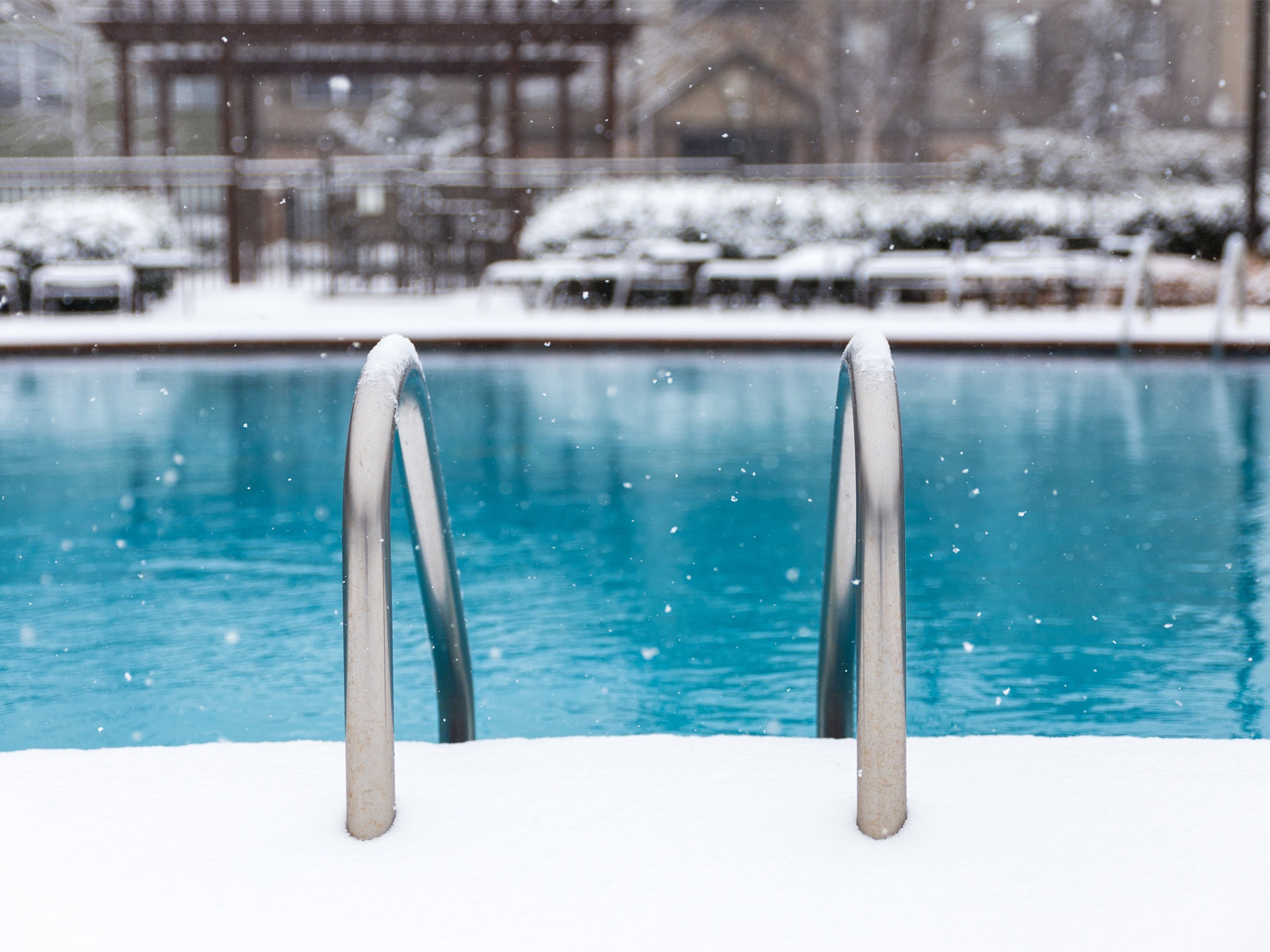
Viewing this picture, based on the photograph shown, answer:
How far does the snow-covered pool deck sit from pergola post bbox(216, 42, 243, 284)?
2067 millimetres

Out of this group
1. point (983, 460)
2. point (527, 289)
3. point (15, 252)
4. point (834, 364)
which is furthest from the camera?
point (527, 289)

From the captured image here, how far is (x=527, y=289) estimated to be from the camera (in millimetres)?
16578

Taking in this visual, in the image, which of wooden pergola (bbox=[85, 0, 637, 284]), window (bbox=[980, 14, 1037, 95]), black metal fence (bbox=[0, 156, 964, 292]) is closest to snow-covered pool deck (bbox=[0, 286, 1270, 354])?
black metal fence (bbox=[0, 156, 964, 292])

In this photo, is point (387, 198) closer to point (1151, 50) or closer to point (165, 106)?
point (165, 106)

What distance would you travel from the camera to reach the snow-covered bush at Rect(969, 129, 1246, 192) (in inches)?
757

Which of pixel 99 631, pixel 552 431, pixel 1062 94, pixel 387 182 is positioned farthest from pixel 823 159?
pixel 99 631

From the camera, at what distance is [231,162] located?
17.6 meters

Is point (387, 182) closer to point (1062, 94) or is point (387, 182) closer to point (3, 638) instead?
point (3, 638)

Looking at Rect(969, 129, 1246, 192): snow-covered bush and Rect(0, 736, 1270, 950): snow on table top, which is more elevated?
Rect(969, 129, 1246, 192): snow-covered bush

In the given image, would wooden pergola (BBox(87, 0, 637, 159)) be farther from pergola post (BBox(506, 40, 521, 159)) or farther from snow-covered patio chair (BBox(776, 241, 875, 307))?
snow-covered patio chair (BBox(776, 241, 875, 307))

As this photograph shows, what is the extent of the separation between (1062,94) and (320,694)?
3743cm

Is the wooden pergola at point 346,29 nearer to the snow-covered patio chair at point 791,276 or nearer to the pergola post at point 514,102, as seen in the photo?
the pergola post at point 514,102

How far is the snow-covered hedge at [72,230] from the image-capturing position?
1520 cm

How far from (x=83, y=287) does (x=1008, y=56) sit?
3068 cm
